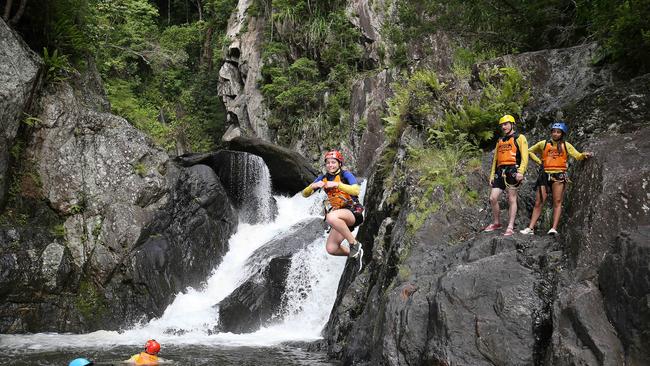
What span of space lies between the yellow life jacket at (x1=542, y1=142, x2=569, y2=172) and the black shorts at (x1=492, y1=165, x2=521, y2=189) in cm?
49

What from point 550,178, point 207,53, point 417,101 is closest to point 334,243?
point 550,178

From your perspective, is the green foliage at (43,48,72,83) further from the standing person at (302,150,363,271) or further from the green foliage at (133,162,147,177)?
the standing person at (302,150,363,271)

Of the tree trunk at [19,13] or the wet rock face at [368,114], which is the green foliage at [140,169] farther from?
the wet rock face at [368,114]

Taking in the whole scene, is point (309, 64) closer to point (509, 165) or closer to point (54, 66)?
point (54, 66)

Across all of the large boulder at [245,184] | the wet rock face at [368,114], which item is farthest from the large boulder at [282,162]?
the wet rock face at [368,114]

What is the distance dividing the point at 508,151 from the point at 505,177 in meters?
0.40

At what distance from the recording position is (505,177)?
802 centimetres

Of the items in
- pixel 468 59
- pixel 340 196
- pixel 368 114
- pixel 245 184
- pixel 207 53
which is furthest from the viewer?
pixel 207 53

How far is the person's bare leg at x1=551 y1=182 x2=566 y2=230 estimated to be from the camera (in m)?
7.26

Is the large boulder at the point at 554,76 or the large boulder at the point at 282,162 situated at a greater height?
the large boulder at the point at 554,76

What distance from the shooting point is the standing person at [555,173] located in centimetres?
731

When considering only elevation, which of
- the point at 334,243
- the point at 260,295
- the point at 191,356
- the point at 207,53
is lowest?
the point at 191,356

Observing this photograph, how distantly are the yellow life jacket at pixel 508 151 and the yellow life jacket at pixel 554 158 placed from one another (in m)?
0.47

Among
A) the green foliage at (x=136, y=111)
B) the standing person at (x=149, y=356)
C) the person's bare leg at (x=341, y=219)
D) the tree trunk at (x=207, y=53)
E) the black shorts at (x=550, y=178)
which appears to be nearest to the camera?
the black shorts at (x=550, y=178)
